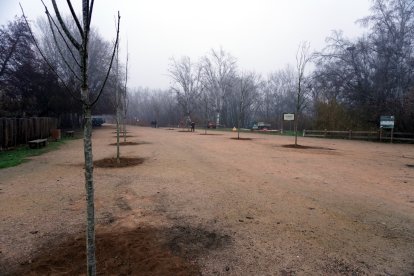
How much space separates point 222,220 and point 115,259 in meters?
2.17

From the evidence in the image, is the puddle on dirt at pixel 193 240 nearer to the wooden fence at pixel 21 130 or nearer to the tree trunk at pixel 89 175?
the tree trunk at pixel 89 175

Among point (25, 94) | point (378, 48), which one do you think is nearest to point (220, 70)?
point (378, 48)

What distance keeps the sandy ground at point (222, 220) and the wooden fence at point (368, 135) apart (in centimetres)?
1668

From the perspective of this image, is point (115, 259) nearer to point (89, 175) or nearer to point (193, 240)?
point (193, 240)

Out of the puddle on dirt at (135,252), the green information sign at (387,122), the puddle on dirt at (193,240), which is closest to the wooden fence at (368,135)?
→ the green information sign at (387,122)

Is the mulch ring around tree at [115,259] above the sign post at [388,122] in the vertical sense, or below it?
below

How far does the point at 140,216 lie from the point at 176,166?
18.9 ft

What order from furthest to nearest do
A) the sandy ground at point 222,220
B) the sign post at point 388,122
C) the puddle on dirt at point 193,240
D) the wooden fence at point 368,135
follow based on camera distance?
the wooden fence at point 368,135 → the sign post at point 388,122 → the puddle on dirt at point 193,240 → the sandy ground at point 222,220

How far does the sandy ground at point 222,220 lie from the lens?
4059 millimetres

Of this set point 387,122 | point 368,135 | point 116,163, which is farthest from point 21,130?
point 368,135

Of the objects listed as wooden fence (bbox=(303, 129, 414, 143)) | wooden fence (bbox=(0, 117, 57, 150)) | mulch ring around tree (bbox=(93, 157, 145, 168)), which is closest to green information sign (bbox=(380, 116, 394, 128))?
wooden fence (bbox=(303, 129, 414, 143))

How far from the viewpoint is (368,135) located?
27.5 meters

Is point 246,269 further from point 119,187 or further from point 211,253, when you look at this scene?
point 119,187

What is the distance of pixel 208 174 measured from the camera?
10.1 m
